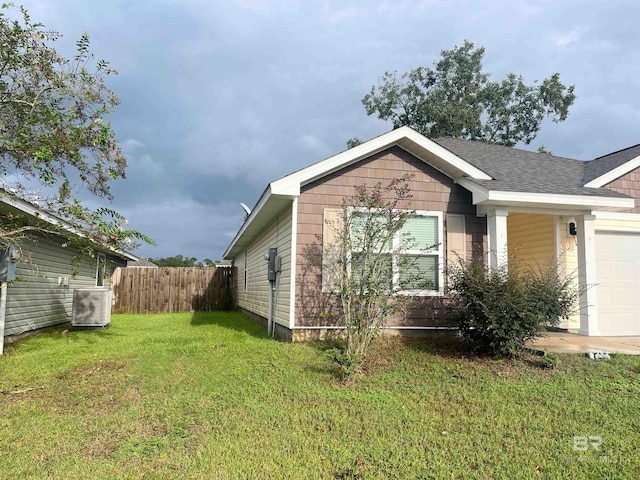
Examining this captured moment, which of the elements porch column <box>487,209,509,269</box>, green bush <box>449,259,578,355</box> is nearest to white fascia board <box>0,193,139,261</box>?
green bush <box>449,259,578,355</box>

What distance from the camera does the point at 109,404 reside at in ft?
14.8

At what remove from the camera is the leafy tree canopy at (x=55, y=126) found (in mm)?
6234

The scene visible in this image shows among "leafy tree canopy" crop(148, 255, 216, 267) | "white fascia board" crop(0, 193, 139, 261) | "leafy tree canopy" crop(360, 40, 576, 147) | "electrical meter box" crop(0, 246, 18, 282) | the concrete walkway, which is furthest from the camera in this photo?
"leafy tree canopy" crop(148, 255, 216, 267)

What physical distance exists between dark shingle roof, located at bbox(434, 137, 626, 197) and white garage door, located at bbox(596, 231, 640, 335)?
1194 millimetres

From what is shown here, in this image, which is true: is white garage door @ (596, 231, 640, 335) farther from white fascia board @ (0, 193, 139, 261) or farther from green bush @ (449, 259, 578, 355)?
white fascia board @ (0, 193, 139, 261)

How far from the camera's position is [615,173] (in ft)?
28.5

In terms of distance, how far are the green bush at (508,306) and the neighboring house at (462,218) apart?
127cm

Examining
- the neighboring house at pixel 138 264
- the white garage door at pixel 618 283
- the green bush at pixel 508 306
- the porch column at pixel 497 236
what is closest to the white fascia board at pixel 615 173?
the white garage door at pixel 618 283

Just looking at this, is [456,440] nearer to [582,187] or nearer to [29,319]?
[582,187]

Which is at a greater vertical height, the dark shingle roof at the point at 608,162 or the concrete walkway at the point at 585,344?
the dark shingle roof at the point at 608,162

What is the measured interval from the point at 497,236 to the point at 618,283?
125 inches

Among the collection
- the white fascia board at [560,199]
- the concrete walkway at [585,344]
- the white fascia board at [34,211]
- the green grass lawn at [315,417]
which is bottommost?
the green grass lawn at [315,417]

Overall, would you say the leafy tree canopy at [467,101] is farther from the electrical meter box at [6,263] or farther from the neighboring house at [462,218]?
the electrical meter box at [6,263]

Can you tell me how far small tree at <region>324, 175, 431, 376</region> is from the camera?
19.5ft
